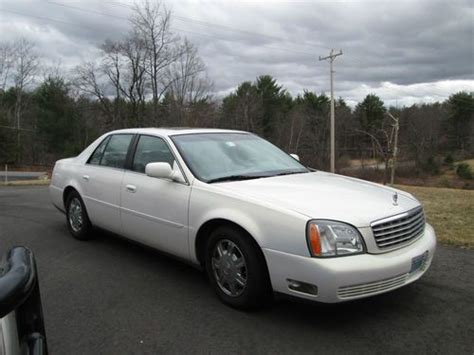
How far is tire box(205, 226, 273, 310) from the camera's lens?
3.37 meters

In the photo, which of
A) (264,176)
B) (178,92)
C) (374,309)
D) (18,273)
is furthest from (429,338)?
(178,92)

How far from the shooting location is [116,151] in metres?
5.30

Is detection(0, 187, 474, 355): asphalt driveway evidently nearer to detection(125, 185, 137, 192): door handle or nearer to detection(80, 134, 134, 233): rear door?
detection(80, 134, 134, 233): rear door

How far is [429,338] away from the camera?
3.09m

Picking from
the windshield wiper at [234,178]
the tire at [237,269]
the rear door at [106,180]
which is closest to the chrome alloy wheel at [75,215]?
the rear door at [106,180]

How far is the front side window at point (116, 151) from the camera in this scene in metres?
5.13

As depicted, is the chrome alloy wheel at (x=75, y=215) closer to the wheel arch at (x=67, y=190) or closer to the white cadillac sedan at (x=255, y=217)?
the wheel arch at (x=67, y=190)

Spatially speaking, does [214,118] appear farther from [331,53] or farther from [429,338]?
[429,338]

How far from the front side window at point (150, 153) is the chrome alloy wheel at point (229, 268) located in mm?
1120

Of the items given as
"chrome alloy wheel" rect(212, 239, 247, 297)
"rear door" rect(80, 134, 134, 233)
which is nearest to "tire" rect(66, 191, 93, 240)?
"rear door" rect(80, 134, 134, 233)

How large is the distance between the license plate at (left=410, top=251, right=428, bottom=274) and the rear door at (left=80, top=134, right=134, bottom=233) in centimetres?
305

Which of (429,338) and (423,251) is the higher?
(423,251)

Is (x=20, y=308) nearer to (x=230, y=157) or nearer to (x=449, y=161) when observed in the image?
(x=230, y=157)

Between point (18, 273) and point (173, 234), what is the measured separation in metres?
2.65
